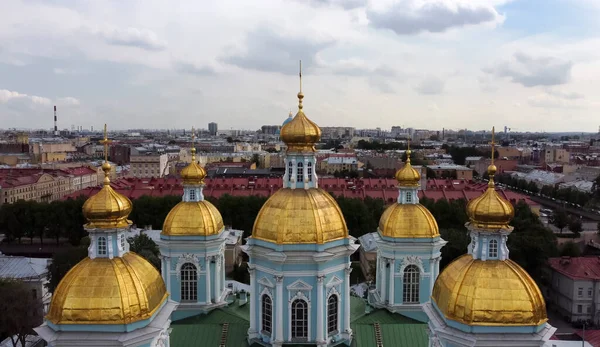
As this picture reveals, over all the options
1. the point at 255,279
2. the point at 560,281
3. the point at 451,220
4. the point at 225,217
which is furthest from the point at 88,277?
the point at 451,220

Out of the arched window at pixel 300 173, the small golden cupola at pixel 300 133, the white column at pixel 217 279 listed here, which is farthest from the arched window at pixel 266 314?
the small golden cupola at pixel 300 133

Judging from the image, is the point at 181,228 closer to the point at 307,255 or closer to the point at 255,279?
the point at 255,279

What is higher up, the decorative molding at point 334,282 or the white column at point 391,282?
the decorative molding at point 334,282

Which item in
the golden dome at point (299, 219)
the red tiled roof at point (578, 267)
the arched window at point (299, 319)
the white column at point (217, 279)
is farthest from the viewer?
the red tiled roof at point (578, 267)

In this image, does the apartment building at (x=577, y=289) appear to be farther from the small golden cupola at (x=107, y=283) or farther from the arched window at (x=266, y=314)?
the small golden cupola at (x=107, y=283)

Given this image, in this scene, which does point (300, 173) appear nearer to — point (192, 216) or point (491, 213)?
point (192, 216)

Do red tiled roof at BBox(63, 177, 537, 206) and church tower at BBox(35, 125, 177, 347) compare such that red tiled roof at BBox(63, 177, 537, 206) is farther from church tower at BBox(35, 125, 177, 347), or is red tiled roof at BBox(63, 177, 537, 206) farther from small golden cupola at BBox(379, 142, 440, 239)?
church tower at BBox(35, 125, 177, 347)
